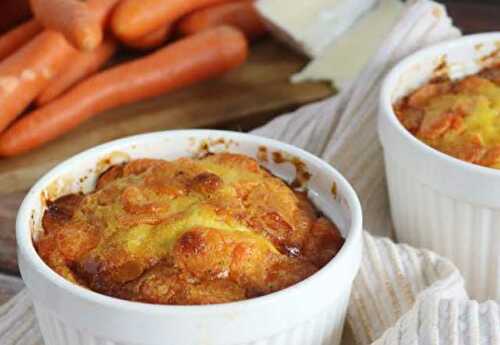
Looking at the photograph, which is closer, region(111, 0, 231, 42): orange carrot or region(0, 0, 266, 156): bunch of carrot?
region(0, 0, 266, 156): bunch of carrot

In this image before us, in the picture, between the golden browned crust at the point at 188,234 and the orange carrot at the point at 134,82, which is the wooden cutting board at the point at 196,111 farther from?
the golden browned crust at the point at 188,234

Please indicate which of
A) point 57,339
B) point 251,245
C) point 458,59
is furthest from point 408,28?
point 57,339

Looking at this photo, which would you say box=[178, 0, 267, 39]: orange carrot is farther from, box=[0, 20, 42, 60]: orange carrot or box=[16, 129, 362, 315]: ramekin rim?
box=[16, 129, 362, 315]: ramekin rim

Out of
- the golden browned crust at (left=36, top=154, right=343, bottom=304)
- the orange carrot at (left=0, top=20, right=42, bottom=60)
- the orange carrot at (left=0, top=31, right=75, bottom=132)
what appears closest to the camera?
the golden browned crust at (left=36, top=154, right=343, bottom=304)

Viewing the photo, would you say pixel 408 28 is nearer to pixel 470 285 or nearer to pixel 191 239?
pixel 470 285

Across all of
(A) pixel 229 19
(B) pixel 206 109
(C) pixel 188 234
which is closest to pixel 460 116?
(C) pixel 188 234

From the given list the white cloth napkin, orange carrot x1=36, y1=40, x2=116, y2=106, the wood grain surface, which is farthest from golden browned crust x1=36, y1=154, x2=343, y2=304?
orange carrot x1=36, y1=40, x2=116, y2=106

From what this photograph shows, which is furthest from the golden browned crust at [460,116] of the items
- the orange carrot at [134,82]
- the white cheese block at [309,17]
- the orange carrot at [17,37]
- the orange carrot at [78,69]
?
the orange carrot at [17,37]
